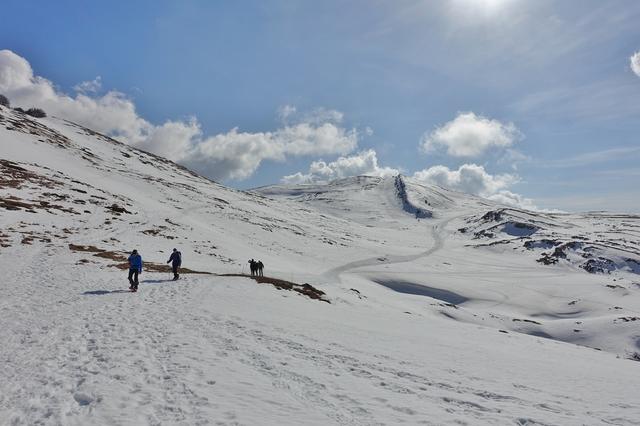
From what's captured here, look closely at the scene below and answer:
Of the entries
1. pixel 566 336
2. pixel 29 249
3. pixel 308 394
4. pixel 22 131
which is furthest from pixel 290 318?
pixel 22 131

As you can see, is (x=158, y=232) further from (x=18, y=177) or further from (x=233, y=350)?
(x=233, y=350)

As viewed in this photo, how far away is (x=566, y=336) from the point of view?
59781 millimetres

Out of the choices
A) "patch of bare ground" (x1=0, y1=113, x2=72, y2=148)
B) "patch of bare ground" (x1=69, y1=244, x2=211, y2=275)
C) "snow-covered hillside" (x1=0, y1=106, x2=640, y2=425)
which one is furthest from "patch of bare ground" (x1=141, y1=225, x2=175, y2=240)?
"patch of bare ground" (x1=0, y1=113, x2=72, y2=148)

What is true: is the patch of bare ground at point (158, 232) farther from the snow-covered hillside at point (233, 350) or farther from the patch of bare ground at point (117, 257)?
the patch of bare ground at point (117, 257)

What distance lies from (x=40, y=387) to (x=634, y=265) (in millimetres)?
164892

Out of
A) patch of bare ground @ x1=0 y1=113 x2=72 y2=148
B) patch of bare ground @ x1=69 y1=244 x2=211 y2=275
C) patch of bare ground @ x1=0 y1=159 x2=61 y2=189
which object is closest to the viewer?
patch of bare ground @ x1=69 y1=244 x2=211 y2=275

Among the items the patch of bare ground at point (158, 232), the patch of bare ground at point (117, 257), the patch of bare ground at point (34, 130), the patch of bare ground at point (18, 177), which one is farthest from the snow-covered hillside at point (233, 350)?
the patch of bare ground at point (34, 130)

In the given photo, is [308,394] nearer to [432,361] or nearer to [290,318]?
[432,361]

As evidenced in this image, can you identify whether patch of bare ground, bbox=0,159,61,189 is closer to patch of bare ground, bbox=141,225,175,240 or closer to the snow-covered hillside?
the snow-covered hillside

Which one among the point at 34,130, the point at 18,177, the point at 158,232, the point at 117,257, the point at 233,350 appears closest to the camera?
the point at 233,350

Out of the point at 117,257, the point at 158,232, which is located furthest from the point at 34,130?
the point at 117,257

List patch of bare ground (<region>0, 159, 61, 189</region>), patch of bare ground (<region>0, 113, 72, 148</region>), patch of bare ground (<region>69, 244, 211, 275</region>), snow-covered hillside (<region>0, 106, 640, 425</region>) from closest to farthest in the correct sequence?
1. snow-covered hillside (<region>0, 106, 640, 425</region>)
2. patch of bare ground (<region>69, 244, 211, 275</region>)
3. patch of bare ground (<region>0, 159, 61, 189</region>)
4. patch of bare ground (<region>0, 113, 72, 148</region>)

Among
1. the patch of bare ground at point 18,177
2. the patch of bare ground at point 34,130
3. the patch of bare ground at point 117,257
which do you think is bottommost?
the patch of bare ground at point 117,257

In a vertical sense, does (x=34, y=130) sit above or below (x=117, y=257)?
above
